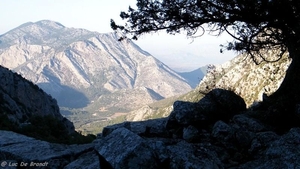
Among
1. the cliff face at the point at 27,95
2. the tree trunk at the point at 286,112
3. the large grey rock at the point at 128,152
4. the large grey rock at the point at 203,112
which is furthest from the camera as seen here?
the cliff face at the point at 27,95

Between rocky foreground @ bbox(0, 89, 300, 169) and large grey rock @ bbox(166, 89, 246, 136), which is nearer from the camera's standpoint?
rocky foreground @ bbox(0, 89, 300, 169)

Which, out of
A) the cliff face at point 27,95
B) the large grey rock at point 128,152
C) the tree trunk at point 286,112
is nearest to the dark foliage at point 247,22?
the tree trunk at point 286,112

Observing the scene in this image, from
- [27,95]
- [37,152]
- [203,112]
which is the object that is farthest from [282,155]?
[27,95]

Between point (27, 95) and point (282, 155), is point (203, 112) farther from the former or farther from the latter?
point (27, 95)

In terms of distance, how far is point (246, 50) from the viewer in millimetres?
18250

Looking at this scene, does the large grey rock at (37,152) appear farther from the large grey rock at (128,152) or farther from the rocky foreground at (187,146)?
the large grey rock at (128,152)

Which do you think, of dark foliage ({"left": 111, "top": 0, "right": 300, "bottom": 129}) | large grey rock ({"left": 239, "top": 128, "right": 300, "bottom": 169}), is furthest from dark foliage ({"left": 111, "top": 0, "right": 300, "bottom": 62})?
large grey rock ({"left": 239, "top": 128, "right": 300, "bottom": 169})

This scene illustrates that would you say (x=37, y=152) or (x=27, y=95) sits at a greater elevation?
(x=27, y=95)

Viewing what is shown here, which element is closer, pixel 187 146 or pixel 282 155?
pixel 282 155

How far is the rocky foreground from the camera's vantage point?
844 centimetres

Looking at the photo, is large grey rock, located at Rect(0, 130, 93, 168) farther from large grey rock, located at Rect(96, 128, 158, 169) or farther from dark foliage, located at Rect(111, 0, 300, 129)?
dark foliage, located at Rect(111, 0, 300, 129)

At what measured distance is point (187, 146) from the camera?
978 cm

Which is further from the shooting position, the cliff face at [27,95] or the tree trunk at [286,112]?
the cliff face at [27,95]

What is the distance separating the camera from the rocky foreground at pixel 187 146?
8438mm
